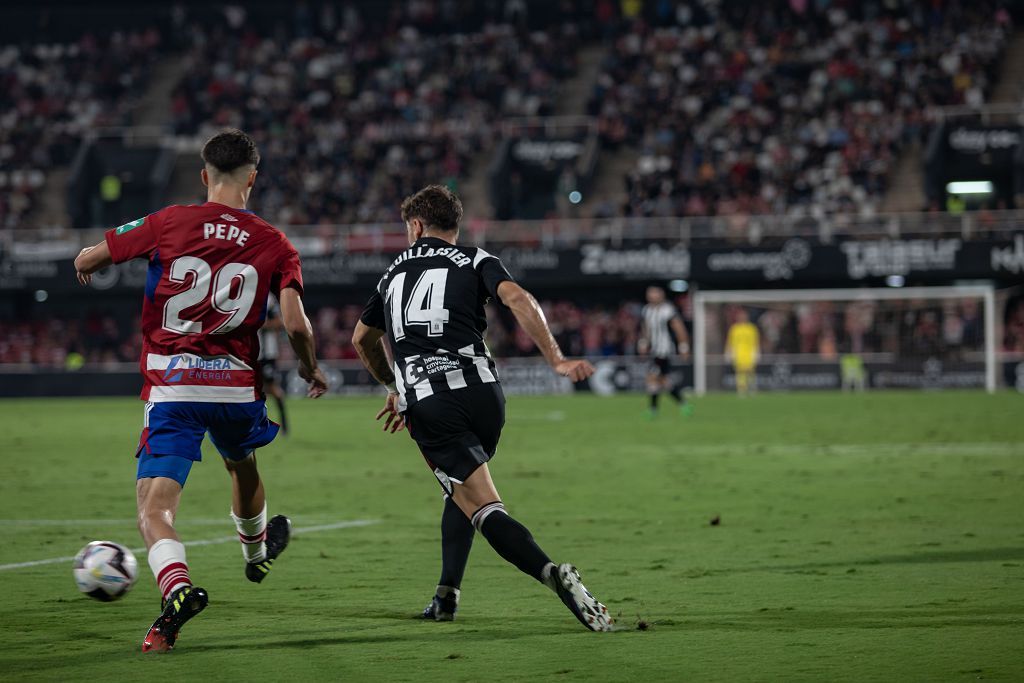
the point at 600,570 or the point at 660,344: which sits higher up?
the point at 660,344

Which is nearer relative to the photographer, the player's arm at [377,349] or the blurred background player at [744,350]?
the player's arm at [377,349]

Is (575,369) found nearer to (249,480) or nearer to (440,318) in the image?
(440,318)

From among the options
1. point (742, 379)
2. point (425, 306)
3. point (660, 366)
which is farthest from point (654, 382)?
point (425, 306)

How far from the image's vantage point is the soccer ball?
617cm

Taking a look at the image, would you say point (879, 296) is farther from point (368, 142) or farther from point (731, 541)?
point (731, 541)

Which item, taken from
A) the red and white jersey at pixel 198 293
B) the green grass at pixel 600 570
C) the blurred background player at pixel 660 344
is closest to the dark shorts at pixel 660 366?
the blurred background player at pixel 660 344

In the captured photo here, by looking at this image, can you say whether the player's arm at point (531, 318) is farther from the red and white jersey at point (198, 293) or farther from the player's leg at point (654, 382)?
the player's leg at point (654, 382)

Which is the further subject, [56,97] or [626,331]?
[56,97]

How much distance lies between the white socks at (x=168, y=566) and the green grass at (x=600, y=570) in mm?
306

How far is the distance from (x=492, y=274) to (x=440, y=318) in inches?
12.9

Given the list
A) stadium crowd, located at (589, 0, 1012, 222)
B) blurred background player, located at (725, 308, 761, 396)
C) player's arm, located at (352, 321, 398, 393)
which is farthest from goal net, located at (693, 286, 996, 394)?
player's arm, located at (352, 321, 398, 393)

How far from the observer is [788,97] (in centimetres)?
4112

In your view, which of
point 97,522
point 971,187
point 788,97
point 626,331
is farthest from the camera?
point 788,97

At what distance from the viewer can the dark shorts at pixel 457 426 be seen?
6641 millimetres
